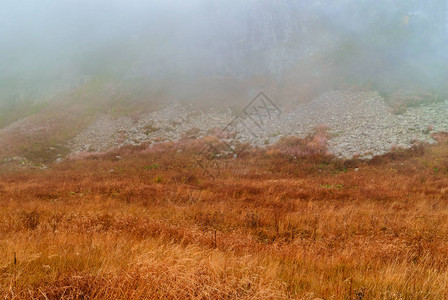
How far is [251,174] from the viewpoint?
1331 cm

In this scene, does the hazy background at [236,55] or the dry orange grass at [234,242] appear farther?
the hazy background at [236,55]

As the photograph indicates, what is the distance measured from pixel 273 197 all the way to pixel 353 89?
29597 millimetres

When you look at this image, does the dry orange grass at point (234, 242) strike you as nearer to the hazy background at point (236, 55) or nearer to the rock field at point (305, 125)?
the rock field at point (305, 125)

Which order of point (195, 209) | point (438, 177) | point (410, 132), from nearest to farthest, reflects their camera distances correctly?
point (195, 209) < point (438, 177) < point (410, 132)

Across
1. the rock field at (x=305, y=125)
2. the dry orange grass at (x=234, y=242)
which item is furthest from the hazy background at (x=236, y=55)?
the dry orange grass at (x=234, y=242)

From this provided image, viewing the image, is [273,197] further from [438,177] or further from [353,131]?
[353,131]

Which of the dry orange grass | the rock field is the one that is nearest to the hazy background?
the rock field

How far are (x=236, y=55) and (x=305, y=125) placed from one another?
27863mm

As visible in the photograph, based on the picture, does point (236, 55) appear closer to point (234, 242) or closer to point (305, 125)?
point (305, 125)

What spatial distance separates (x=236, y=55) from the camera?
46219 mm

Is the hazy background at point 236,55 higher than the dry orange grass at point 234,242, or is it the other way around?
the hazy background at point 236,55

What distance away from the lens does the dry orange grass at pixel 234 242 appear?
7.24 feet

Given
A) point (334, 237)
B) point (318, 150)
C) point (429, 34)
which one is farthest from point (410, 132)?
point (429, 34)

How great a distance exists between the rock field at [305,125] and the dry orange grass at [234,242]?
8.12 m
